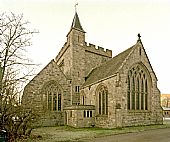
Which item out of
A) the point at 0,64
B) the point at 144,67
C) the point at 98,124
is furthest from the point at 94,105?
the point at 0,64

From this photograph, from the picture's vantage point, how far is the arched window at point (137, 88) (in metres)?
26.4

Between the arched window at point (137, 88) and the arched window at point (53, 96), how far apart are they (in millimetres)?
10151

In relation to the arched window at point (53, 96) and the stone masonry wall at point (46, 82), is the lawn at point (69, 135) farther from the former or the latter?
the arched window at point (53, 96)

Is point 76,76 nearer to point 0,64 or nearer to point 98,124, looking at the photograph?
point 98,124

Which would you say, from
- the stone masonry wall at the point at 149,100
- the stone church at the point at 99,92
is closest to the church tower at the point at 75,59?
the stone church at the point at 99,92

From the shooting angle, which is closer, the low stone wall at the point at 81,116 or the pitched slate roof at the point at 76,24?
the low stone wall at the point at 81,116

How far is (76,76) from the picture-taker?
34.8 metres

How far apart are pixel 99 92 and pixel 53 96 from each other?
6.69 meters

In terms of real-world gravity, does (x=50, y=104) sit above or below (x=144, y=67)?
below

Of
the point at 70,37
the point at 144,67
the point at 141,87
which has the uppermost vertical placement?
the point at 70,37

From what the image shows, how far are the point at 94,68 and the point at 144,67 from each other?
10.7 metres

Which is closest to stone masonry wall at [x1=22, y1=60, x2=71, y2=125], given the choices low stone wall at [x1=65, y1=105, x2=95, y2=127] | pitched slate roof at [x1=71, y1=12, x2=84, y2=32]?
low stone wall at [x1=65, y1=105, x2=95, y2=127]

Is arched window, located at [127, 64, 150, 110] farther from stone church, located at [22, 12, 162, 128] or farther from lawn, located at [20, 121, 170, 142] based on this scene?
lawn, located at [20, 121, 170, 142]

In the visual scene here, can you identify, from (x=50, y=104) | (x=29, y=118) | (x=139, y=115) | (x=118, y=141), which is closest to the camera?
(x=118, y=141)
